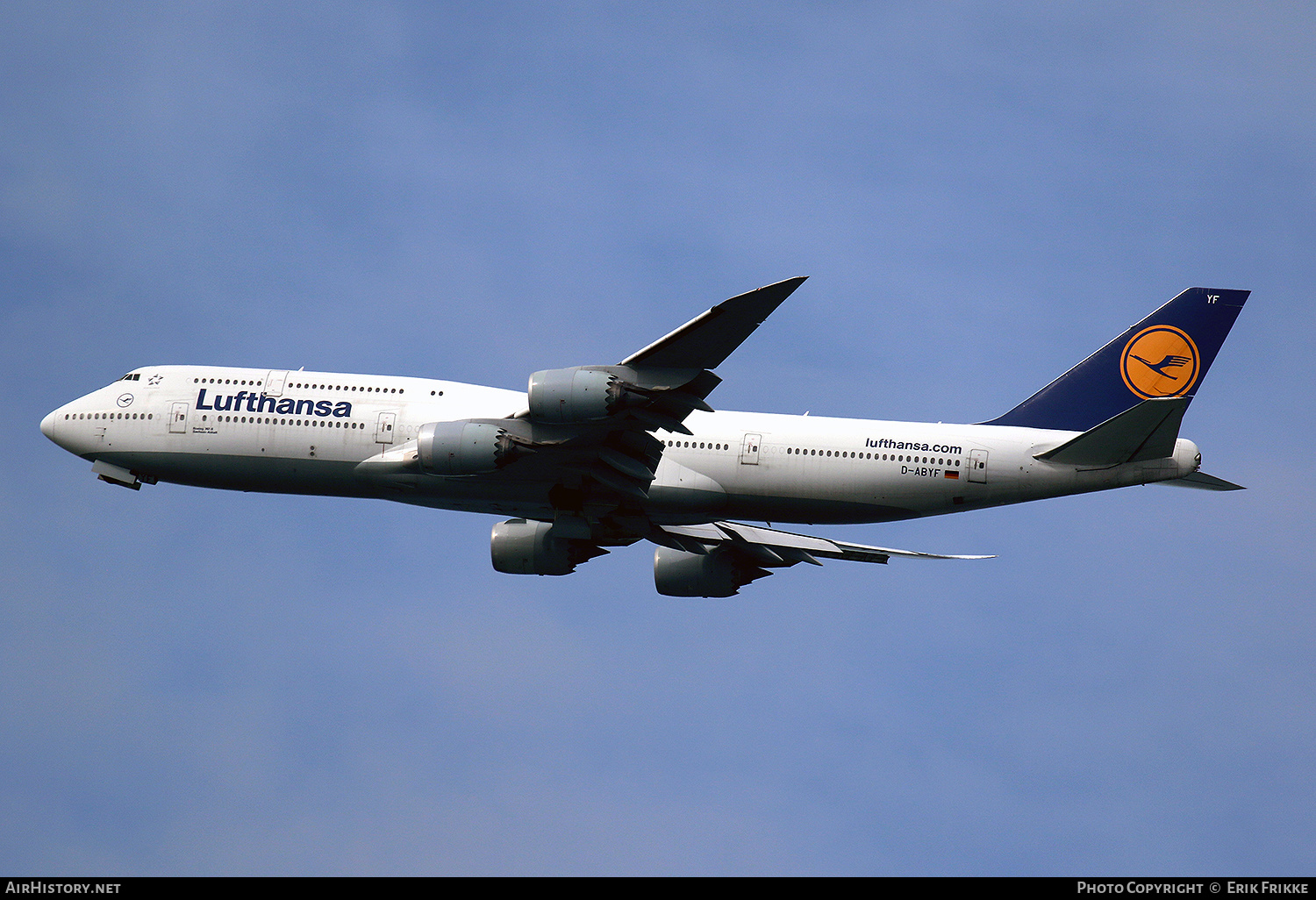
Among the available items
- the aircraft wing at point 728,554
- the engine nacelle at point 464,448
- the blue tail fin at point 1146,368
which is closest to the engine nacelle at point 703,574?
the aircraft wing at point 728,554

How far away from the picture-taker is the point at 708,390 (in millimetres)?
34531

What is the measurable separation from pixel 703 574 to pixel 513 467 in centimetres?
1001

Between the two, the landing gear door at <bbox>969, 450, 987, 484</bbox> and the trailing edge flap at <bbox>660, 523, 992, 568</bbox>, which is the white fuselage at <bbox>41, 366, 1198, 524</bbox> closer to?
the landing gear door at <bbox>969, 450, 987, 484</bbox>

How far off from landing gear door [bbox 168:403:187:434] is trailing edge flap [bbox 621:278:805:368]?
51.5 ft

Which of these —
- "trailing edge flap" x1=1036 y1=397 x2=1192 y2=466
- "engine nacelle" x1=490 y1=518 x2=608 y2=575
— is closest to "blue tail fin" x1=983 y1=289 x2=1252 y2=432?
"trailing edge flap" x1=1036 y1=397 x2=1192 y2=466

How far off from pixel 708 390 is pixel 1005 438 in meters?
10.4

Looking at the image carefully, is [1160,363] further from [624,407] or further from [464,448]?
Answer: [464,448]

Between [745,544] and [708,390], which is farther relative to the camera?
[745,544]

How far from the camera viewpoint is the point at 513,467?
37.9 meters
